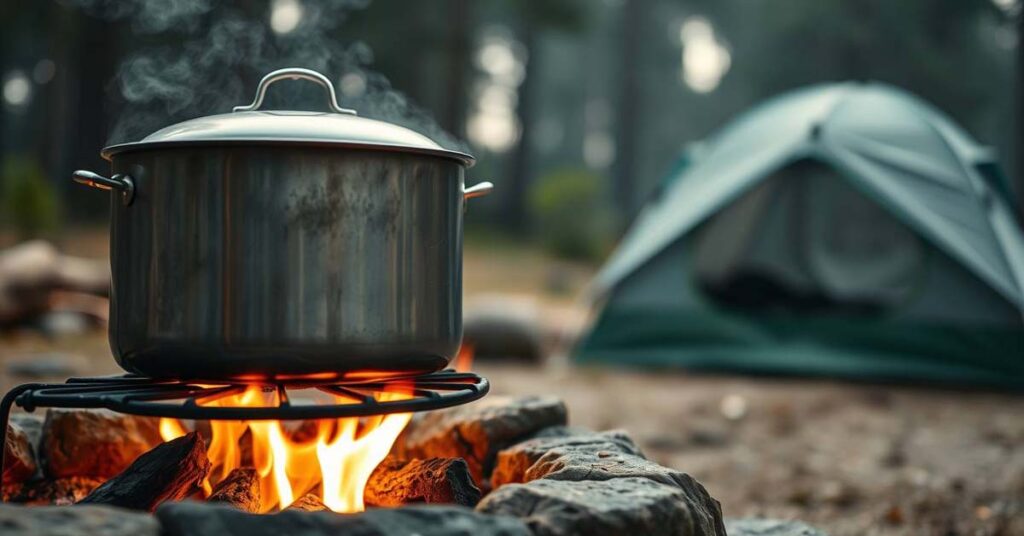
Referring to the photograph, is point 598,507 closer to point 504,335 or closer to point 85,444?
point 85,444

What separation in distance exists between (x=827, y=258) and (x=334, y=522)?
22.2 ft

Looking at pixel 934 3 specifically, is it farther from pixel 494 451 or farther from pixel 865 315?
pixel 494 451

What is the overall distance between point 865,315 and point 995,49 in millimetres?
25851

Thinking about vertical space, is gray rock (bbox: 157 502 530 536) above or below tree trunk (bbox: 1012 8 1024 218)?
below

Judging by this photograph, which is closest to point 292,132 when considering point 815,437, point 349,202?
point 349,202

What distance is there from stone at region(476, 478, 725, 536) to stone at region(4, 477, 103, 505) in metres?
1.19

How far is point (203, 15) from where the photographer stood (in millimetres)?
11922

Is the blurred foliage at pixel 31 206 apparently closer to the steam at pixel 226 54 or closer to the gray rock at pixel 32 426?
the steam at pixel 226 54

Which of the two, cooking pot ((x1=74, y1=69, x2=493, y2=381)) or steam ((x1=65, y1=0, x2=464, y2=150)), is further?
steam ((x1=65, y1=0, x2=464, y2=150))

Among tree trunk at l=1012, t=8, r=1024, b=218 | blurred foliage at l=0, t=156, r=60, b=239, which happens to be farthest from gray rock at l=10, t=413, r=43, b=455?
tree trunk at l=1012, t=8, r=1024, b=218

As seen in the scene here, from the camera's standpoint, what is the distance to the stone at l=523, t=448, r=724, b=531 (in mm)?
1880

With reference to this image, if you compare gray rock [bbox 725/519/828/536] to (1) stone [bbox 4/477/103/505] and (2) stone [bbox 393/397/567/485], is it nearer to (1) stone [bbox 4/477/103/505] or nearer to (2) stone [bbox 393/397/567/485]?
(2) stone [bbox 393/397/567/485]

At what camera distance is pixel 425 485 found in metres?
2.03

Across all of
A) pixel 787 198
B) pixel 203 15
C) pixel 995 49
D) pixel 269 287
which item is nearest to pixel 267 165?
pixel 269 287
